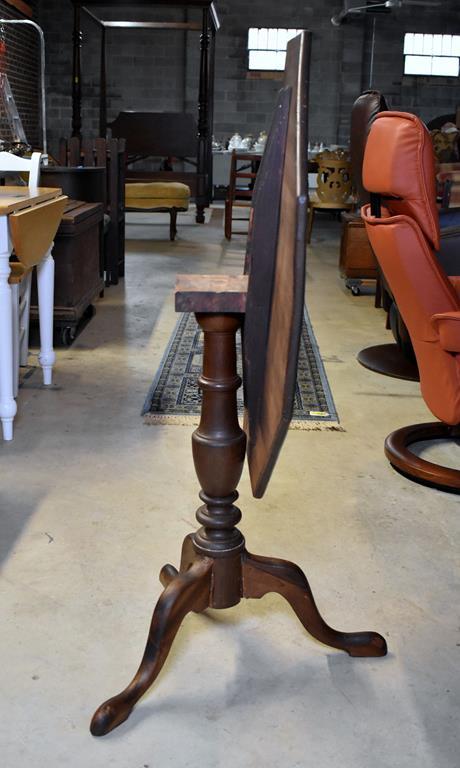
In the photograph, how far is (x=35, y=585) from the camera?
5.78 feet

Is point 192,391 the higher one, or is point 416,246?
point 416,246

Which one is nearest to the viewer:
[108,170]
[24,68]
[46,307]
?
[46,307]

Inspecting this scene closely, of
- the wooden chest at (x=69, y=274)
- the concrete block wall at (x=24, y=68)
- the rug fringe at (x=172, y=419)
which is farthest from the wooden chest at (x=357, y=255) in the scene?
the concrete block wall at (x=24, y=68)

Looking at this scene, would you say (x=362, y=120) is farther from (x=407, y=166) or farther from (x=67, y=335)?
(x=407, y=166)

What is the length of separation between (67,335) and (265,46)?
10504 millimetres

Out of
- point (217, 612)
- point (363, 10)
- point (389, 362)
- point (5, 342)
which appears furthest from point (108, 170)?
point (363, 10)

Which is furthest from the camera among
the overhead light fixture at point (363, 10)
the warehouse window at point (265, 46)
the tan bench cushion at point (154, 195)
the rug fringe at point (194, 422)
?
the warehouse window at point (265, 46)

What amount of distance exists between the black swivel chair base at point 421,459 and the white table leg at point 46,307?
135 centimetres

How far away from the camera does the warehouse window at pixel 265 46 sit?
505 inches

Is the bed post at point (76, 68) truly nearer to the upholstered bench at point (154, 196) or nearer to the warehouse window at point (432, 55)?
the upholstered bench at point (154, 196)

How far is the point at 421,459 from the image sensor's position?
2385 millimetres

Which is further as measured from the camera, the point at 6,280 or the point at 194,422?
the point at 194,422

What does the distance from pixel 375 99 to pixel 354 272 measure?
155cm

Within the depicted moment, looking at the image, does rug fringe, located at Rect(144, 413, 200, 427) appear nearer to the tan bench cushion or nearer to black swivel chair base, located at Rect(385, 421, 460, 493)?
black swivel chair base, located at Rect(385, 421, 460, 493)
